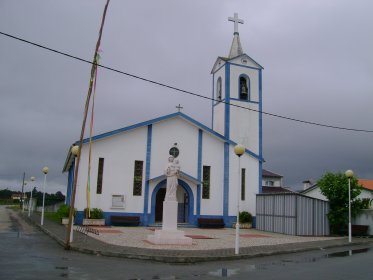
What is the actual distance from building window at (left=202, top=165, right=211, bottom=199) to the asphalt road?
13306 millimetres

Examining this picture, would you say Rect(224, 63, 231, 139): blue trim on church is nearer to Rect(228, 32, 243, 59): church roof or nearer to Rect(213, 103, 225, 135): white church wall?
Rect(213, 103, 225, 135): white church wall

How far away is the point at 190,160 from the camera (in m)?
26.3

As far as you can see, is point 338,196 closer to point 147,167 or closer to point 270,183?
point 147,167

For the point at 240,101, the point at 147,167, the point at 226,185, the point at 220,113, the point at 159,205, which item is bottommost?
the point at 159,205

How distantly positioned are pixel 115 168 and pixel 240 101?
1029cm

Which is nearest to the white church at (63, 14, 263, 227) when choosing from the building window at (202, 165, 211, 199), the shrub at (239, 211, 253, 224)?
the building window at (202, 165, 211, 199)

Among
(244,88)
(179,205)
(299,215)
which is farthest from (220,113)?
(299,215)

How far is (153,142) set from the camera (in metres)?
25.5

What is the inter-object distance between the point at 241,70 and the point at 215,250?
59.9 feet

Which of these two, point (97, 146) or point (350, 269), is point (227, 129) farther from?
point (350, 269)

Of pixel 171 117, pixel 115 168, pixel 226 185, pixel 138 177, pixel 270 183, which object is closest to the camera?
pixel 115 168

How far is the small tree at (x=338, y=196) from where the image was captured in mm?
22292

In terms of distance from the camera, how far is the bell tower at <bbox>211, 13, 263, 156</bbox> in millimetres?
28484

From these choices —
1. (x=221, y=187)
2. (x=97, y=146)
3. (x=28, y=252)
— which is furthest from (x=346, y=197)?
(x=28, y=252)
